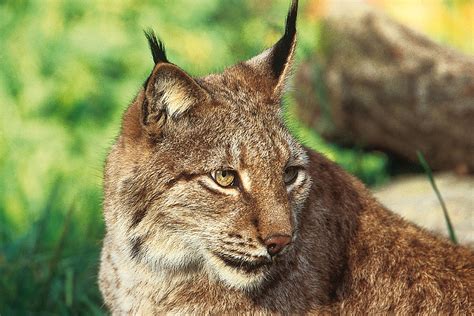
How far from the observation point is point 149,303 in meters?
4.45

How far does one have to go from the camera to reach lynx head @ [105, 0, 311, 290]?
161 inches

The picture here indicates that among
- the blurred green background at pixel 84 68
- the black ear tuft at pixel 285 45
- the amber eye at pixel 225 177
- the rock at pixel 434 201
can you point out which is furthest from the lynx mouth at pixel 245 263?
the blurred green background at pixel 84 68

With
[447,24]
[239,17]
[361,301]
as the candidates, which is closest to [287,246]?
[361,301]

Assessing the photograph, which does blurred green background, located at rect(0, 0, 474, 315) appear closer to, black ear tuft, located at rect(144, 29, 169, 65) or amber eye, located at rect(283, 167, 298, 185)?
amber eye, located at rect(283, 167, 298, 185)

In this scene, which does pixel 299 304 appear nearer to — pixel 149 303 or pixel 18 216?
pixel 149 303

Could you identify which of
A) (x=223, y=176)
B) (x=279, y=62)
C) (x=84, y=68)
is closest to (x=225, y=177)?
(x=223, y=176)

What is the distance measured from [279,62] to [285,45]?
0.10 metres

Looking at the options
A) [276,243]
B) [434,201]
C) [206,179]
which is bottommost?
[434,201]

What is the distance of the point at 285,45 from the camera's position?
4.54 metres

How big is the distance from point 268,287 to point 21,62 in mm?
6416

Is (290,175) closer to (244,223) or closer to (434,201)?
(244,223)

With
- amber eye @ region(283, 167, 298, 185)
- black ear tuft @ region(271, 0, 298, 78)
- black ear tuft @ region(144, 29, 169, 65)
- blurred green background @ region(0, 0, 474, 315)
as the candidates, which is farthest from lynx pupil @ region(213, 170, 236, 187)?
blurred green background @ region(0, 0, 474, 315)

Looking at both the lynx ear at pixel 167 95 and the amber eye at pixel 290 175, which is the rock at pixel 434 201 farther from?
the lynx ear at pixel 167 95

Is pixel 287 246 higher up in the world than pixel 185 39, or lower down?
lower down
